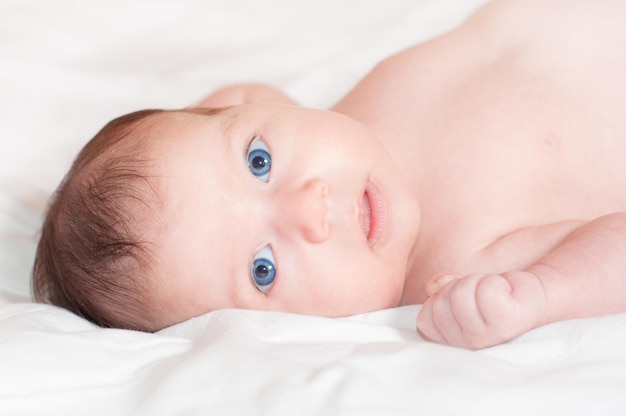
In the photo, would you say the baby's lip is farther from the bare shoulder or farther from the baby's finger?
the bare shoulder

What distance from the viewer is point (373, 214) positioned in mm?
1497

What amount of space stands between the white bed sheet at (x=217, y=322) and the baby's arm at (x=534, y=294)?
3 centimetres

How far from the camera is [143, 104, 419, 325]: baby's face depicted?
4.59 ft

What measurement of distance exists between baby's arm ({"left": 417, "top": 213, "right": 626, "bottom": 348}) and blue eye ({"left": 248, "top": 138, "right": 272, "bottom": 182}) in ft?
1.18

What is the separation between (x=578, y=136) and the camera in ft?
5.43

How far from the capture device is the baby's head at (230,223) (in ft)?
4.59

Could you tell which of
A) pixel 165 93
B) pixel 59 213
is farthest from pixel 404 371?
pixel 165 93

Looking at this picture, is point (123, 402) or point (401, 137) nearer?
point (123, 402)

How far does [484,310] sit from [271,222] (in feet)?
1.36

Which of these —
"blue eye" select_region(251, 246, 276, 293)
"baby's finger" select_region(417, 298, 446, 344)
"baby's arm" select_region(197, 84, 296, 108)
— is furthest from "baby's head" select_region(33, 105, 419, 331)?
"baby's arm" select_region(197, 84, 296, 108)

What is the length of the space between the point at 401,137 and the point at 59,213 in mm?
690

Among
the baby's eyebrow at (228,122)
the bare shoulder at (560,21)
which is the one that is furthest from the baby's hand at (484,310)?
the bare shoulder at (560,21)

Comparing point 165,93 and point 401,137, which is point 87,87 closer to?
point 165,93

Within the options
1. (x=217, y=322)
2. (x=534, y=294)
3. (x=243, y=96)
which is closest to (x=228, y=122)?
(x=217, y=322)
